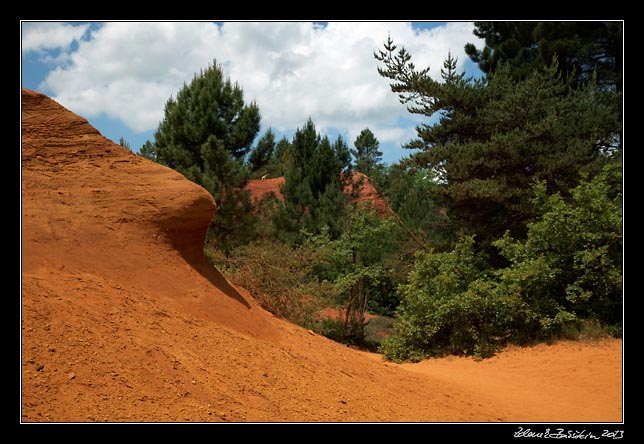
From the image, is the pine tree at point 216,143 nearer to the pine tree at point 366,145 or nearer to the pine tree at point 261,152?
the pine tree at point 261,152

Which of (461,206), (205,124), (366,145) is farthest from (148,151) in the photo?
(366,145)

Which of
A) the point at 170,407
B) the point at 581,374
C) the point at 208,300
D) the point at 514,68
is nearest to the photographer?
the point at 170,407

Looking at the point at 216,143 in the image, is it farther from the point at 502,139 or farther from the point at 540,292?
the point at 540,292

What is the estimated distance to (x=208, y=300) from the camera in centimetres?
579

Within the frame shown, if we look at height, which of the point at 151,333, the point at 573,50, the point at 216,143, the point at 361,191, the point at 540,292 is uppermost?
the point at 573,50

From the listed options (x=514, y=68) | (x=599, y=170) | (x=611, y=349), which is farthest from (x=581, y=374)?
(x=514, y=68)

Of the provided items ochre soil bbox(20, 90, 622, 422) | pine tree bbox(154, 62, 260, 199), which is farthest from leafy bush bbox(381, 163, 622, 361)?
pine tree bbox(154, 62, 260, 199)

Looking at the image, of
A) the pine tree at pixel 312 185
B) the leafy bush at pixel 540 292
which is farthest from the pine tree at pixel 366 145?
the leafy bush at pixel 540 292

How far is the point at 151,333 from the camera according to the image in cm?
456

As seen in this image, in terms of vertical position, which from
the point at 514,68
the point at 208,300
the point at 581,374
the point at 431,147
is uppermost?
the point at 514,68

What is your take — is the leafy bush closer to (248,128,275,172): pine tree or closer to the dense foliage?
the dense foliage

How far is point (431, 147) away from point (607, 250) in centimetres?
610

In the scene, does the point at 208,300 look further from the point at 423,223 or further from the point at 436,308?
the point at 423,223

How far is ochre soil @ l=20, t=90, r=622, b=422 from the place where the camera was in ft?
12.3
